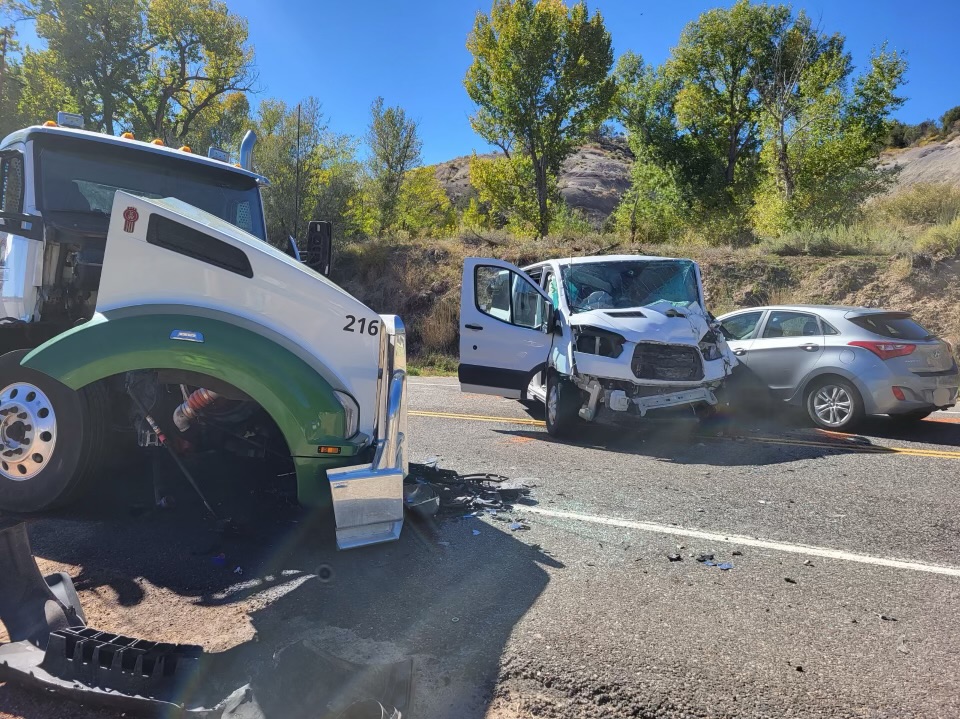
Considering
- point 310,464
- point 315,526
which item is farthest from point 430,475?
point 310,464

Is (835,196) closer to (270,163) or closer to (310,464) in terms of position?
(270,163)

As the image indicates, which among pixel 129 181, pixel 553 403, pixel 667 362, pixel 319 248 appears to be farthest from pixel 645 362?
pixel 129 181

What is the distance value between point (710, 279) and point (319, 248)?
15293 mm

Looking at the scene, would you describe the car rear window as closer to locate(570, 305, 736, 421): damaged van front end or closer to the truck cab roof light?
locate(570, 305, 736, 421): damaged van front end

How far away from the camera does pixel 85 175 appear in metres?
5.27

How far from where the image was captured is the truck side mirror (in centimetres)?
611

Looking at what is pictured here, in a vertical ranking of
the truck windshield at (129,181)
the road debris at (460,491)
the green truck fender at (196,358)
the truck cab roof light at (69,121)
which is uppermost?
the truck cab roof light at (69,121)

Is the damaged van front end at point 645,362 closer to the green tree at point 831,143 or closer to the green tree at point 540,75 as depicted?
the green tree at point 831,143

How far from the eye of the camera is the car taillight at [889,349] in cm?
762

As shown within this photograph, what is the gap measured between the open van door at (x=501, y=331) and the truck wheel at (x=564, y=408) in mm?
564

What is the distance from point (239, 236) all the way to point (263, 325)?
556mm

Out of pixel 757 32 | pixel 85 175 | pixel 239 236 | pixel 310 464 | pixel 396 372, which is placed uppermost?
pixel 757 32

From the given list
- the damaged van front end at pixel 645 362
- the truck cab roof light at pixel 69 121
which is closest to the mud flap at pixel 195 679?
the truck cab roof light at pixel 69 121

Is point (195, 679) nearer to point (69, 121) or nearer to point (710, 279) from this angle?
point (69, 121)
